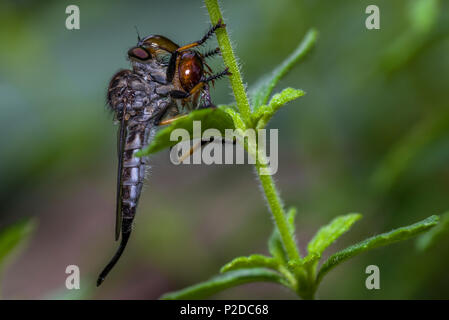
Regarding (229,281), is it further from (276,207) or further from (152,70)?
(152,70)

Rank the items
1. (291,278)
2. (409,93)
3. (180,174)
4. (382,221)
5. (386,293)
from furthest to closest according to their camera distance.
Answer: (180,174) < (409,93) < (382,221) < (386,293) < (291,278)

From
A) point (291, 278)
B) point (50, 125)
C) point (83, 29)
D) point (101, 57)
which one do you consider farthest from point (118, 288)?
point (291, 278)

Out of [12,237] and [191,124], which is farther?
[12,237]

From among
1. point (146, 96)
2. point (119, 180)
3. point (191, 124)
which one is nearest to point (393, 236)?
point (191, 124)

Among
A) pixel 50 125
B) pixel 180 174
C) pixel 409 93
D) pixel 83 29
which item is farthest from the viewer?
pixel 180 174

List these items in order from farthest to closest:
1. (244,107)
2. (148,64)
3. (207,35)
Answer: (148,64), (207,35), (244,107)
